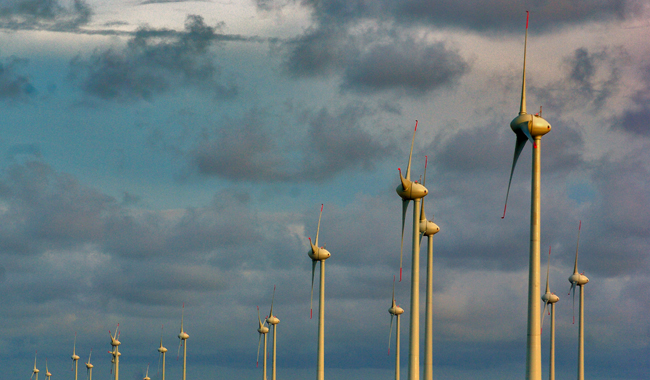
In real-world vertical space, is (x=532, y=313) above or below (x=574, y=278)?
below

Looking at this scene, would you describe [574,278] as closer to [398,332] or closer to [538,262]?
[398,332]

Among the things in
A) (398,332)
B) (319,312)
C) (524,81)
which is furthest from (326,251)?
(524,81)

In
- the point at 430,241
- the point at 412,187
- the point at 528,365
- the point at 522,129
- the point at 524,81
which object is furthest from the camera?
the point at 430,241

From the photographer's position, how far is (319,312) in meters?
120

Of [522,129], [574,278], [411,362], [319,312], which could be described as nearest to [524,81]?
[522,129]

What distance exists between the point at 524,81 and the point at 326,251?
6184 centimetres

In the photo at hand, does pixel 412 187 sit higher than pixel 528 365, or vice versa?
pixel 412 187

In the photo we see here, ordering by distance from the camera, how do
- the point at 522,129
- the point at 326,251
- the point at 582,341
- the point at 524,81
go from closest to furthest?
the point at 522,129, the point at 524,81, the point at 326,251, the point at 582,341

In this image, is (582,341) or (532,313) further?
(582,341)

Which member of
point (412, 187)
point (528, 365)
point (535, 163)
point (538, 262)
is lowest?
point (528, 365)

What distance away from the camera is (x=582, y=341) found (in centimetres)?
16075

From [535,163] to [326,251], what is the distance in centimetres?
6926

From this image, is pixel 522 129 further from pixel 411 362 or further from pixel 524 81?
pixel 411 362

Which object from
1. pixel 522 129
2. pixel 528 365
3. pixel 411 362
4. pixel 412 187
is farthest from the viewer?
pixel 412 187
